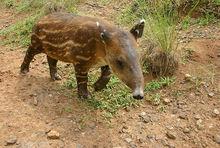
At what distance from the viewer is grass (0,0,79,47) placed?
6727 millimetres

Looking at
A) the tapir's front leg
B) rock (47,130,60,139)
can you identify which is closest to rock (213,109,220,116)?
the tapir's front leg

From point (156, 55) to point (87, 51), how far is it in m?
1.17

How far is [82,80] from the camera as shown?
5.07 metres

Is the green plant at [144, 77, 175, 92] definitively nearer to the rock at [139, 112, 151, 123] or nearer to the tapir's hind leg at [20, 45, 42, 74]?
the rock at [139, 112, 151, 123]

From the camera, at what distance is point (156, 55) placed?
5.68 m

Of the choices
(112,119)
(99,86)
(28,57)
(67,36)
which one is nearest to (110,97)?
(99,86)

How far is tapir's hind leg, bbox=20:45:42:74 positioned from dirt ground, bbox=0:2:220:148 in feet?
0.32

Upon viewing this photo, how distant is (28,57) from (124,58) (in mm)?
1574

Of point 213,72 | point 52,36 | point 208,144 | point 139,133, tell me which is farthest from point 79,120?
point 213,72

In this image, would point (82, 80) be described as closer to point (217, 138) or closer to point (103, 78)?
point (103, 78)

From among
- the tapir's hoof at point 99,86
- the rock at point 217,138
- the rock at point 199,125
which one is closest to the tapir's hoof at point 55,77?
the tapir's hoof at point 99,86

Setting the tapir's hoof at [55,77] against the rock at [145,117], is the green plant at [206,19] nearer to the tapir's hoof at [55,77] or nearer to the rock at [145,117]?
the rock at [145,117]

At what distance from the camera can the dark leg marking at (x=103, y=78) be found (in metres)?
5.15

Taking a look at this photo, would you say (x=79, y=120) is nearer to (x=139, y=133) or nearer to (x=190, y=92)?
(x=139, y=133)
